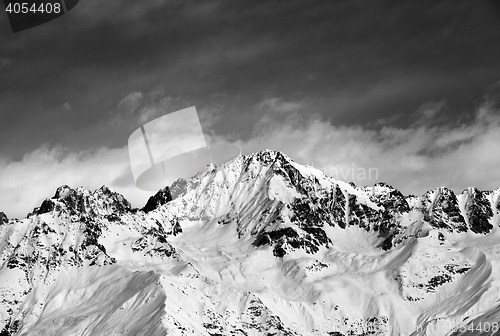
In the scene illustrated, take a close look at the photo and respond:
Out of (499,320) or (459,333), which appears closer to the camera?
(499,320)

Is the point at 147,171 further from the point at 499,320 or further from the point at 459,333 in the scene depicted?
the point at 459,333

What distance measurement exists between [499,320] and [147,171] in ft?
334

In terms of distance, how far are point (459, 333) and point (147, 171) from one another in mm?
116061

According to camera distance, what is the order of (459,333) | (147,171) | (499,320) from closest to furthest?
(147,171)
(499,320)
(459,333)

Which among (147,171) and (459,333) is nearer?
(147,171)

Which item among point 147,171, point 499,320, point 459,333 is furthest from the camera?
point 459,333

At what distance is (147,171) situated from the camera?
88.5 metres

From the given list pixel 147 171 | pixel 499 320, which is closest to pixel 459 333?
pixel 499 320

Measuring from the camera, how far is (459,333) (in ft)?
576

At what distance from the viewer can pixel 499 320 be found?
156125 millimetres

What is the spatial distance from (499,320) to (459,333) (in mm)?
20983

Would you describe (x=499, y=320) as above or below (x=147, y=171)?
below

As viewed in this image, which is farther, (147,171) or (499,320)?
(499,320)
